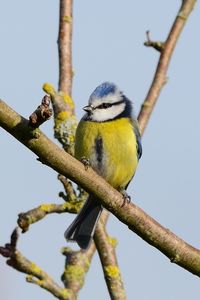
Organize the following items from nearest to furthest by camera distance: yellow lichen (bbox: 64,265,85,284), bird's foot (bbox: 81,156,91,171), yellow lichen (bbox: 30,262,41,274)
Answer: bird's foot (bbox: 81,156,91,171) < yellow lichen (bbox: 30,262,41,274) < yellow lichen (bbox: 64,265,85,284)

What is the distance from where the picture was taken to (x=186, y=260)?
3.15m

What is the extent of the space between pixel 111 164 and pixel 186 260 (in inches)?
66.0

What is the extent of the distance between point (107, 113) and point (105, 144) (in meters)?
0.32

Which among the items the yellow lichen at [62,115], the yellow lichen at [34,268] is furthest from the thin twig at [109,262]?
the yellow lichen at [62,115]

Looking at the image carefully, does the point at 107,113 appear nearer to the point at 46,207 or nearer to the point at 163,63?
the point at 163,63

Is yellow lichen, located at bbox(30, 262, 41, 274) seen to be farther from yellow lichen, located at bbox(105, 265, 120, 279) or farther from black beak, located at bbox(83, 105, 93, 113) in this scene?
black beak, located at bbox(83, 105, 93, 113)

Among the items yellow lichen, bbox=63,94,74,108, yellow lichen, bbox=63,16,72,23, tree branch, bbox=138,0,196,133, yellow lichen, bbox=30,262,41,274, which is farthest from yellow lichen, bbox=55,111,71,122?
yellow lichen, bbox=30,262,41,274

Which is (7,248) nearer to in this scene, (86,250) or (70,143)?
(86,250)

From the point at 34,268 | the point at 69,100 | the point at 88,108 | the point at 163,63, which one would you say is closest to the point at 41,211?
the point at 34,268

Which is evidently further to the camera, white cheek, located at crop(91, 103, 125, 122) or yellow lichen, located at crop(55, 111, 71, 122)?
white cheek, located at crop(91, 103, 125, 122)

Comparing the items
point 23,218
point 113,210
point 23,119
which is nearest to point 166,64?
point 23,218

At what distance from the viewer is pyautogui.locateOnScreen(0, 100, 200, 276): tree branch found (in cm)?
279

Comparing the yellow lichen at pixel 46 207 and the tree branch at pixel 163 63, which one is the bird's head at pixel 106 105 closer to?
the tree branch at pixel 163 63

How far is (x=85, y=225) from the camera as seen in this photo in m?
4.38
